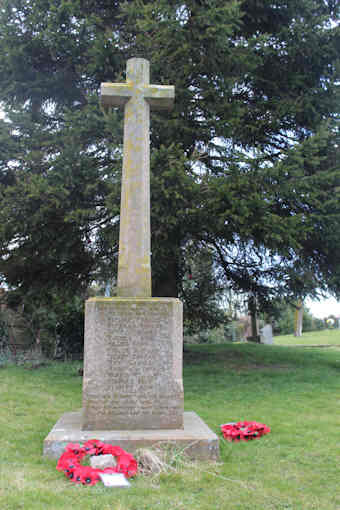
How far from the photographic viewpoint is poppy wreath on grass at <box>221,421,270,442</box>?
548 centimetres

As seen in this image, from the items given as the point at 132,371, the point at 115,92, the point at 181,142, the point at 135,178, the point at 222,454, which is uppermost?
the point at 181,142

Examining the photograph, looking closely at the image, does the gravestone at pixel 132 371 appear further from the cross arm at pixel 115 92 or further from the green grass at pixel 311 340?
the green grass at pixel 311 340

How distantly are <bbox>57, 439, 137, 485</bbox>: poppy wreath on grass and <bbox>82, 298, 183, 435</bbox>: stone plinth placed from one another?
1.74 ft

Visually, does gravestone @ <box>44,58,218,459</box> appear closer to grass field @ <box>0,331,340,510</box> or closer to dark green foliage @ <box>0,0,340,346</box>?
grass field @ <box>0,331,340,510</box>

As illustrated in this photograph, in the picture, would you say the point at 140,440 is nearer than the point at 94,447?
No

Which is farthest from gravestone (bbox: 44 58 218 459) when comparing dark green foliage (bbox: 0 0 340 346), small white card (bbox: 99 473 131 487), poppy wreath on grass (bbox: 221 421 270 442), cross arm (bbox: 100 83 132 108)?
dark green foliage (bbox: 0 0 340 346)

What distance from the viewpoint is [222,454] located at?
4906 mm

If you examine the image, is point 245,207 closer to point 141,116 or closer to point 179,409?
point 141,116

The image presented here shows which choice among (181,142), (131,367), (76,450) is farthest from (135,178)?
Result: (181,142)

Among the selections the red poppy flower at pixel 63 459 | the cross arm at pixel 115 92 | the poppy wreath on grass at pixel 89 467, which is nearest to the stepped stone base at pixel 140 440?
the poppy wreath on grass at pixel 89 467

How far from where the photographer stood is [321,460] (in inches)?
185

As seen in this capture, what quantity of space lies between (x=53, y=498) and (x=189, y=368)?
8215 millimetres

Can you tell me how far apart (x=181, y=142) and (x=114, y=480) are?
777 centimetres

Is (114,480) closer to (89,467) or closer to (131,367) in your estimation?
(89,467)
